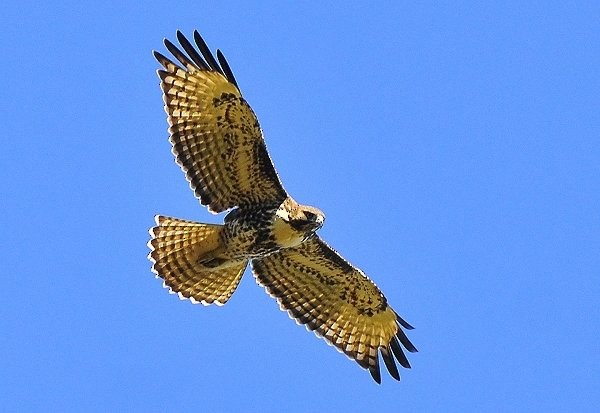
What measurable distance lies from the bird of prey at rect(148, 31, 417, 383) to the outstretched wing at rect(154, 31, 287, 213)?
0.04ft

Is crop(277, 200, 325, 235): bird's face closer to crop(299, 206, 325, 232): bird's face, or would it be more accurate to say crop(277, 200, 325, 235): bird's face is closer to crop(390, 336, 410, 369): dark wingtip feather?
crop(299, 206, 325, 232): bird's face

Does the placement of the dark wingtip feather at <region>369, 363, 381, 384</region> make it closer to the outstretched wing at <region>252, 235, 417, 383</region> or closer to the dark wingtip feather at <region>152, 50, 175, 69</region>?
the outstretched wing at <region>252, 235, 417, 383</region>

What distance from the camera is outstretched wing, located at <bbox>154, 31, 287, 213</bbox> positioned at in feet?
55.8

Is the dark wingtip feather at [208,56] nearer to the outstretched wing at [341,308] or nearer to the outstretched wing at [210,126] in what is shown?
the outstretched wing at [210,126]

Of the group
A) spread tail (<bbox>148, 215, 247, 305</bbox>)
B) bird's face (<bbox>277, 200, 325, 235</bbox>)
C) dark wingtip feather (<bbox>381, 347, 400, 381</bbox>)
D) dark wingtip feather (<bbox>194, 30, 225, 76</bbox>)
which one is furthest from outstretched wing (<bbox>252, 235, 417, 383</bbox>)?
dark wingtip feather (<bbox>194, 30, 225, 76</bbox>)

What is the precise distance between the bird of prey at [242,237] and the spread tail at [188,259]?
0.04 ft

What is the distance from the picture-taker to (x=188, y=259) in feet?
58.3

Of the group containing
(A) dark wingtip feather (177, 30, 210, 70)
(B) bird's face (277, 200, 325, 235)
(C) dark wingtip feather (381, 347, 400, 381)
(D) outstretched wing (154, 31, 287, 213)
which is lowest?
(C) dark wingtip feather (381, 347, 400, 381)

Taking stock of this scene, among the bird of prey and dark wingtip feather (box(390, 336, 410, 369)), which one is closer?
the bird of prey

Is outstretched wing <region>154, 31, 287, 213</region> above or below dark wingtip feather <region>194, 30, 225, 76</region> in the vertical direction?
below

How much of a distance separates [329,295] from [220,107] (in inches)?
126

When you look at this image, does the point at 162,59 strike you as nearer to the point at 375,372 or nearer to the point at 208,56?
the point at 208,56

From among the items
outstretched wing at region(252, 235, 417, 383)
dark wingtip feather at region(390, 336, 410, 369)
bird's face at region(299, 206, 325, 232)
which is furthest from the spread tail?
dark wingtip feather at region(390, 336, 410, 369)

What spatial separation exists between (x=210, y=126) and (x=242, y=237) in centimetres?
139
